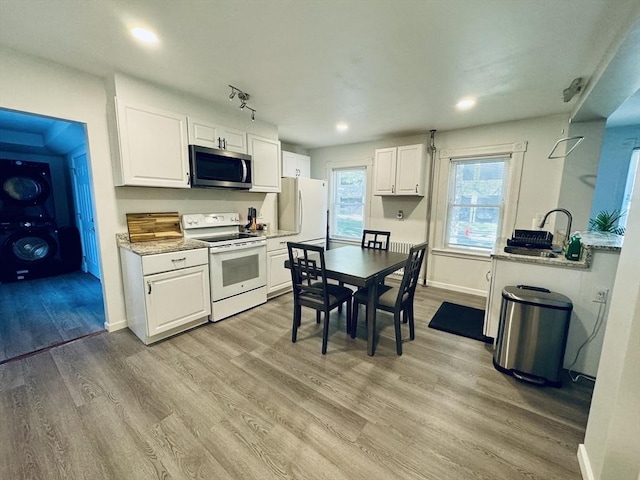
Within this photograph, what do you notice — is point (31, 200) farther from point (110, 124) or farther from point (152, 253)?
point (152, 253)

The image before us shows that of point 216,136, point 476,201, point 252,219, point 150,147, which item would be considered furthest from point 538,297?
point 150,147

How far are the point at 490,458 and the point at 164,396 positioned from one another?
205 cm

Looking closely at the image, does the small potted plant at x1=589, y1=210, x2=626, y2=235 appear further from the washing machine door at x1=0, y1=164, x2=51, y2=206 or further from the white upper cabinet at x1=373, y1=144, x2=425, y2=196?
the washing machine door at x1=0, y1=164, x2=51, y2=206

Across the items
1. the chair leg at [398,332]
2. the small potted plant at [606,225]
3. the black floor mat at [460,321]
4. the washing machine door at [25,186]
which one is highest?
the washing machine door at [25,186]

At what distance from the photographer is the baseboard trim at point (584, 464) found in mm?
1260

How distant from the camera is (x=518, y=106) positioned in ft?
9.74

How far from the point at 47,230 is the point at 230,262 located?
13.0 feet

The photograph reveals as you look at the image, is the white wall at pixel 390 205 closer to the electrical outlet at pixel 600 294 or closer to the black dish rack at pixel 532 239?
the black dish rack at pixel 532 239

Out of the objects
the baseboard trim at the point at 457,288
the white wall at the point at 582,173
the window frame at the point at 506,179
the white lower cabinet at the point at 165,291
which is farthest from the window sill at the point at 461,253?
the white lower cabinet at the point at 165,291

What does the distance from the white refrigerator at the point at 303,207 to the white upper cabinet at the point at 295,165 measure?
0.60 metres

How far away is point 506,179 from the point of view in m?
3.69

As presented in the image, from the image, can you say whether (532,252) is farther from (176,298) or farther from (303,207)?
(176,298)

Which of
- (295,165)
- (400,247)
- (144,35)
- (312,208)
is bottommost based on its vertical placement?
(400,247)

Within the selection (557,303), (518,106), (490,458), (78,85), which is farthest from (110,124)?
(518,106)
